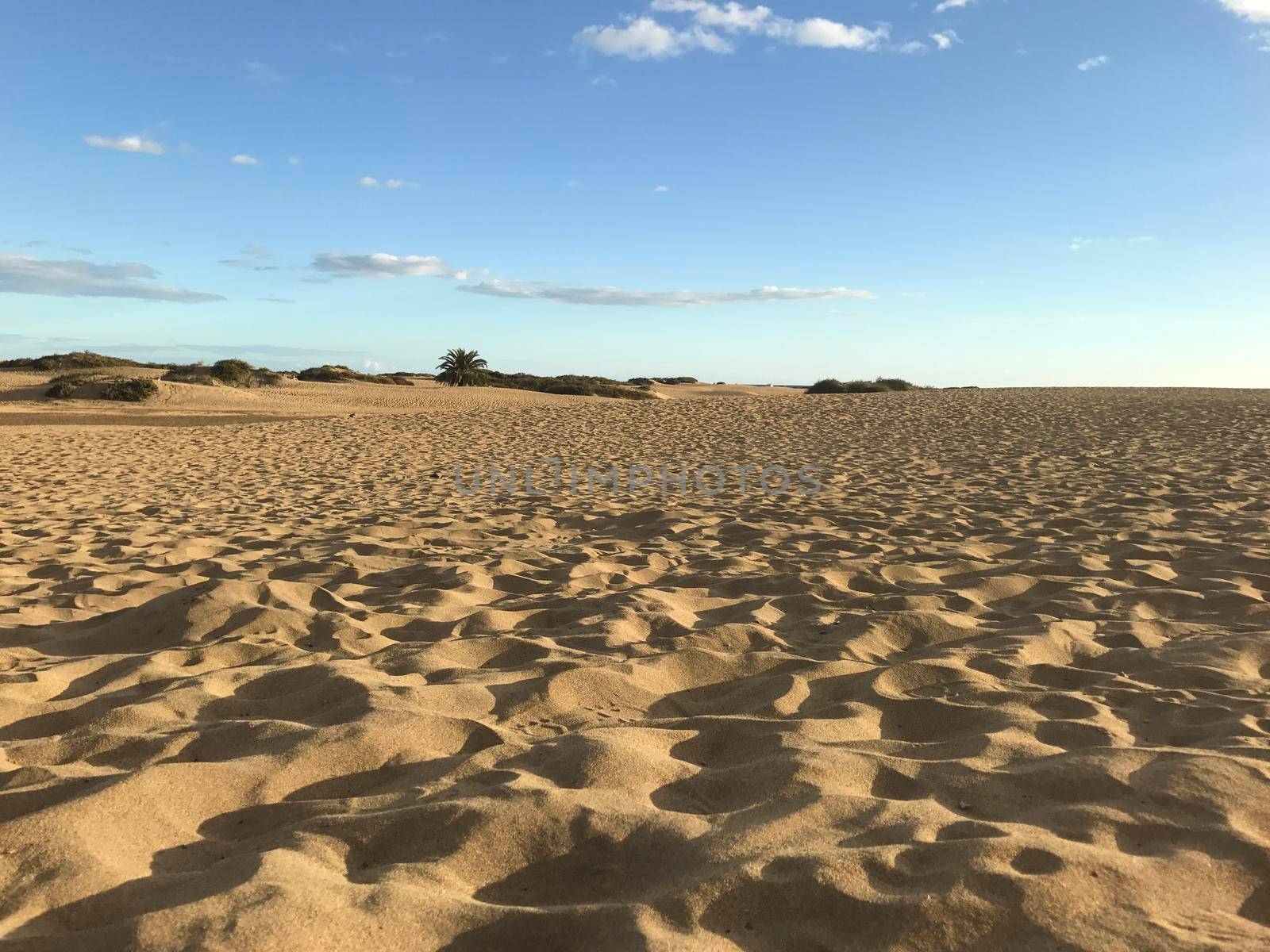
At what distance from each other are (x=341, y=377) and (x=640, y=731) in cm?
3738

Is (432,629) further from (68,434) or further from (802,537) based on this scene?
(68,434)

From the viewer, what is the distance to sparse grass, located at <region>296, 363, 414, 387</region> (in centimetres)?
3619

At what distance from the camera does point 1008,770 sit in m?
2.46

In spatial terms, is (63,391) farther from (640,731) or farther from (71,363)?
(640,731)

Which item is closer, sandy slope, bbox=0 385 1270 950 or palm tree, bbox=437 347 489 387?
sandy slope, bbox=0 385 1270 950

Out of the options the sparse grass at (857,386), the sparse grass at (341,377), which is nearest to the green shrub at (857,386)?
the sparse grass at (857,386)

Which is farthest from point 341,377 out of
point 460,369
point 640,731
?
point 640,731

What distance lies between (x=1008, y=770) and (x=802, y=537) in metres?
3.90

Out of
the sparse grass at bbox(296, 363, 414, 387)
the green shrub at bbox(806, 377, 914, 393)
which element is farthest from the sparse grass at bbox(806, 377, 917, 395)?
the sparse grass at bbox(296, 363, 414, 387)

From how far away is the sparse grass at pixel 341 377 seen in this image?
3619 centimetres

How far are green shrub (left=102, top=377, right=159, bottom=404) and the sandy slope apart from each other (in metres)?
18.9

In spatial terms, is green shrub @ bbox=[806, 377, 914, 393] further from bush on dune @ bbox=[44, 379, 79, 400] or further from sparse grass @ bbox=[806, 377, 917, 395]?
bush on dune @ bbox=[44, 379, 79, 400]

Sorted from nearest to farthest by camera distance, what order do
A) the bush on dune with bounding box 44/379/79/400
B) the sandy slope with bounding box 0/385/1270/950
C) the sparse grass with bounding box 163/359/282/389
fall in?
the sandy slope with bounding box 0/385/1270/950 → the bush on dune with bounding box 44/379/79/400 → the sparse grass with bounding box 163/359/282/389

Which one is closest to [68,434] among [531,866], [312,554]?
[312,554]
